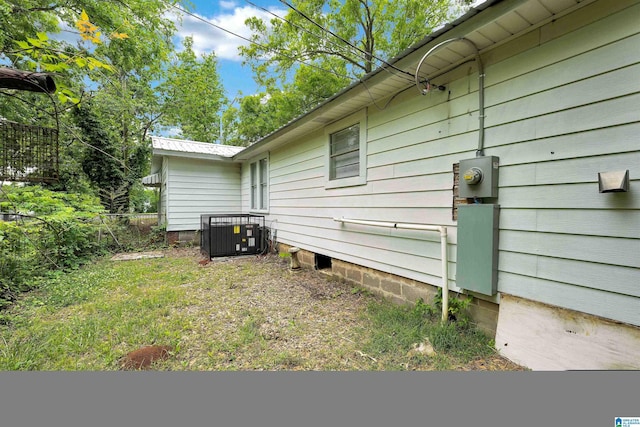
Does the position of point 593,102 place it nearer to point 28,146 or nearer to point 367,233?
point 367,233

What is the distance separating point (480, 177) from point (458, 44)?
129 centimetres

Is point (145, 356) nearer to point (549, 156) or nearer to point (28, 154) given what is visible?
point (28, 154)

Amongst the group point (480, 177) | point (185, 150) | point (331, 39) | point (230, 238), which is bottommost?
point (230, 238)

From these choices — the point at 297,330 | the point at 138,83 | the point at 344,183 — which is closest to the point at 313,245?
the point at 344,183

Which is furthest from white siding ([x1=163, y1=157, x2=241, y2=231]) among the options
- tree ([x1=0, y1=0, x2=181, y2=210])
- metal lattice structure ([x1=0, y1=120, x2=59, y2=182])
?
metal lattice structure ([x1=0, y1=120, x2=59, y2=182])

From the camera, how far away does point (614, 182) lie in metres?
1.75

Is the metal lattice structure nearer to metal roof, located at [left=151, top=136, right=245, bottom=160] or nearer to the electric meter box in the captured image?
the electric meter box

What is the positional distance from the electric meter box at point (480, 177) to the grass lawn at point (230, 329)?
135cm

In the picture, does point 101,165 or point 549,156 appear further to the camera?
point 101,165

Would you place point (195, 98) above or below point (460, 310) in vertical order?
above

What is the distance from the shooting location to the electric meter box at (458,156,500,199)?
244 cm

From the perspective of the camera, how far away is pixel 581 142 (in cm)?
198

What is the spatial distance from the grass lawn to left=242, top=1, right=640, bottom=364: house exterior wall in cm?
68

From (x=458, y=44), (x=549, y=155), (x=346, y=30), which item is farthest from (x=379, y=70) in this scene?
(x=346, y=30)
